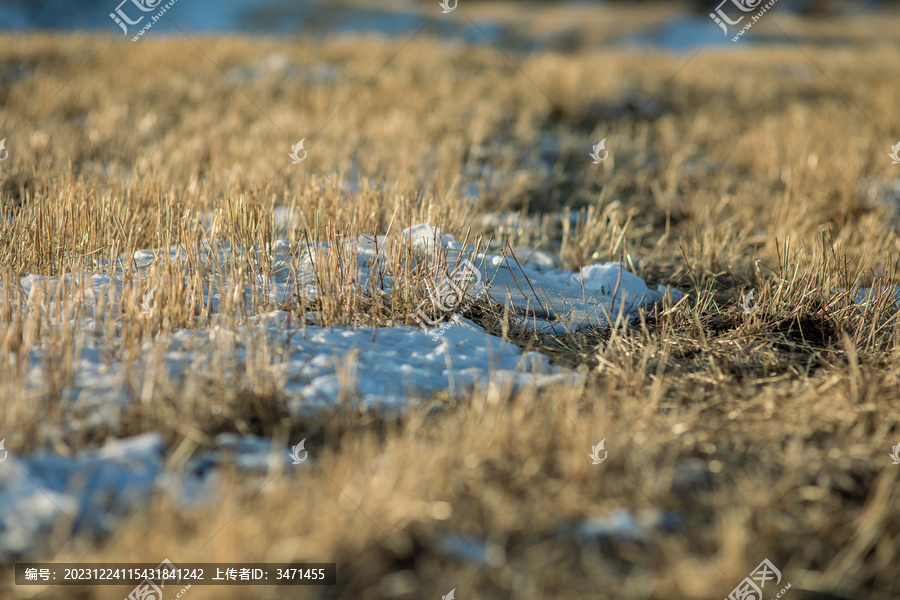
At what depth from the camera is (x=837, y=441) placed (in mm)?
2070

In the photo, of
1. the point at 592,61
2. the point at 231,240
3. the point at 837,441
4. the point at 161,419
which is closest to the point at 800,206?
the point at 837,441

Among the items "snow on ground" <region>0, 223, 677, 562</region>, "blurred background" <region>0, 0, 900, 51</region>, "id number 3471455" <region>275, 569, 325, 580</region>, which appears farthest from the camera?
"blurred background" <region>0, 0, 900, 51</region>

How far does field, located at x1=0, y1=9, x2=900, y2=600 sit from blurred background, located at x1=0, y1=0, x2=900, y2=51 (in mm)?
18070

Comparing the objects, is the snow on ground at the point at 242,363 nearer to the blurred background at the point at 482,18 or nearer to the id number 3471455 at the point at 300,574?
the id number 3471455 at the point at 300,574

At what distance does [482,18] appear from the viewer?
2642 cm

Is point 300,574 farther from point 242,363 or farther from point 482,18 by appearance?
point 482,18

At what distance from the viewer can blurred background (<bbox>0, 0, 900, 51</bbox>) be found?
2216cm

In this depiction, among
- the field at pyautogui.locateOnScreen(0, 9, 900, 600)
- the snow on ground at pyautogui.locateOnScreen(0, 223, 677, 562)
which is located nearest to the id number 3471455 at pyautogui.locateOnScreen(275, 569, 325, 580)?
the field at pyautogui.locateOnScreen(0, 9, 900, 600)

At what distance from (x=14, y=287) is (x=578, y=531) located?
256 centimetres

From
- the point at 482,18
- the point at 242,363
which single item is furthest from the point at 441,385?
the point at 482,18

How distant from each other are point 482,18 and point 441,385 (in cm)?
2699

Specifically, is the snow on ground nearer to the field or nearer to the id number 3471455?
the field

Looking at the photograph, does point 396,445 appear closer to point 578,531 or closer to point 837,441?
point 578,531

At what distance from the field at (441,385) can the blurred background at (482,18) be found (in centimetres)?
1807
